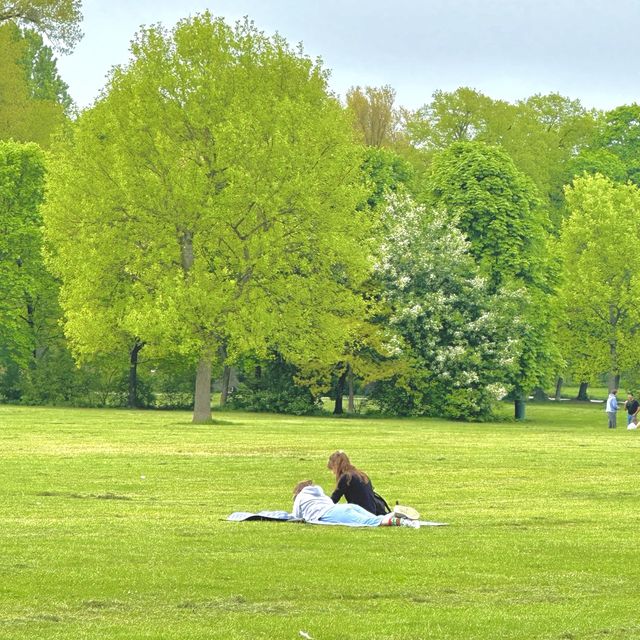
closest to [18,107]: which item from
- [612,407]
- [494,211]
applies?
[494,211]

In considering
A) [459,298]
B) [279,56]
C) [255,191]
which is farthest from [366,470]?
[459,298]

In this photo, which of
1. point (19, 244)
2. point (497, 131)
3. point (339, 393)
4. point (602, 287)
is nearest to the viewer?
point (339, 393)

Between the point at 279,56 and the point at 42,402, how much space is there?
2512 centimetres

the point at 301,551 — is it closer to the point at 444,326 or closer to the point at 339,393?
the point at 444,326

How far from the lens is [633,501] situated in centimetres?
2691

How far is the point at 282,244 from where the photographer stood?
187 ft

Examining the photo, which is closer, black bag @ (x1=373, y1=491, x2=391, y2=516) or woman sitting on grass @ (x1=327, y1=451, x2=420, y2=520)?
woman sitting on grass @ (x1=327, y1=451, x2=420, y2=520)

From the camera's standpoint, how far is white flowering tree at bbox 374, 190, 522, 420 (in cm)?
7069

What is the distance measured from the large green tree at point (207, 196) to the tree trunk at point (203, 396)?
80 millimetres

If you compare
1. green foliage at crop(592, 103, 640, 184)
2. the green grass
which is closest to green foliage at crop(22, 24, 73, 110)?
green foliage at crop(592, 103, 640, 184)

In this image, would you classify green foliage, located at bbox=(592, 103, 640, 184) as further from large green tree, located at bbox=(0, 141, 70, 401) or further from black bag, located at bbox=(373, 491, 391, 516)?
black bag, located at bbox=(373, 491, 391, 516)

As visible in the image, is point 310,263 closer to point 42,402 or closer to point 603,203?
point 42,402

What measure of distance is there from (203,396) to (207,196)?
323 inches

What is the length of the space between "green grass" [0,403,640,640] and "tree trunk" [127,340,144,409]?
34.6 metres
